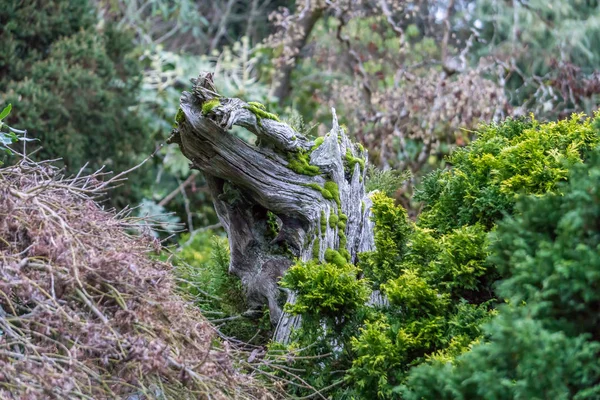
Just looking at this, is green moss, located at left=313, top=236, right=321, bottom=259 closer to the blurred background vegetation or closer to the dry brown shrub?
the blurred background vegetation

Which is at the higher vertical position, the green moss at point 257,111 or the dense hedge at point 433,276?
the green moss at point 257,111

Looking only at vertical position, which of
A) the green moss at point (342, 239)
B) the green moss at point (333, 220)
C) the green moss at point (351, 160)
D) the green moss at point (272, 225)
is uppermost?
the green moss at point (351, 160)

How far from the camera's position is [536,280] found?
262 cm

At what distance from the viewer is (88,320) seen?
3193 millimetres

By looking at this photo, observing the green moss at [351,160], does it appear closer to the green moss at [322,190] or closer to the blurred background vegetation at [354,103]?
the green moss at [322,190]

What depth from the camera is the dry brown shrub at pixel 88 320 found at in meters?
3.01

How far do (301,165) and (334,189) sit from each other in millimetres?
276

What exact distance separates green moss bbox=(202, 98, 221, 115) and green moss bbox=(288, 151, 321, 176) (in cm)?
65

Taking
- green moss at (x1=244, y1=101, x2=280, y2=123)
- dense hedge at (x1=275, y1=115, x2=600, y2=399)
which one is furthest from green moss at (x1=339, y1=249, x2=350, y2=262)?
green moss at (x1=244, y1=101, x2=280, y2=123)

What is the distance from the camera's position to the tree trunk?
4402 mm

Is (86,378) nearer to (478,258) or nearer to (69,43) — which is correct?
(478,258)

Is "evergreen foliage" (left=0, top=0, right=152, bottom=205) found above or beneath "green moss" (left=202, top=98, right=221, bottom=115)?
beneath

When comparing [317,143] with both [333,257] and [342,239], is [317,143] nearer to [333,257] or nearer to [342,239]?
[342,239]

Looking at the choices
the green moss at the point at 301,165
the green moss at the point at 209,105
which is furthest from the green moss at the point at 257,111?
the green moss at the point at 301,165
